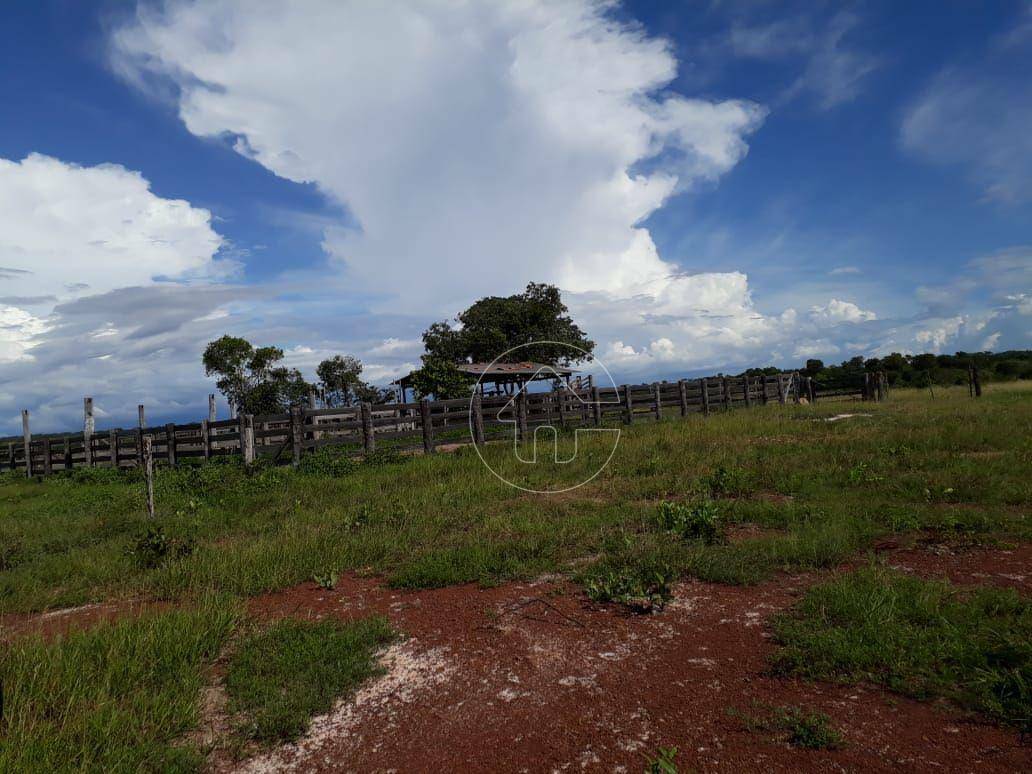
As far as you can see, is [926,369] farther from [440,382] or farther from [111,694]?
[111,694]

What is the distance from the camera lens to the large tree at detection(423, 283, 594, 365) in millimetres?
47031

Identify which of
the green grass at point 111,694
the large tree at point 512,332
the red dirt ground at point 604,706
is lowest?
the red dirt ground at point 604,706

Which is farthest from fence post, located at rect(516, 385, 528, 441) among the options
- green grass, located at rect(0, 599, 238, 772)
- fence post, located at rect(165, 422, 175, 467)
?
green grass, located at rect(0, 599, 238, 772)

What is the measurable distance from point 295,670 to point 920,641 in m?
4.23

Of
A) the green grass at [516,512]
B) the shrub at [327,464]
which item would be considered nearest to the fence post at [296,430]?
the shrub at [327,464]

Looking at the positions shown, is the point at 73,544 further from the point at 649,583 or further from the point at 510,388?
the point at 510,388

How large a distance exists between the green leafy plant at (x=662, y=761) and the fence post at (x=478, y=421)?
14.0 metres

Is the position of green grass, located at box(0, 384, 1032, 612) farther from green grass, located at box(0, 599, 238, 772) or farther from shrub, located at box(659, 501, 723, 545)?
green grass, located at box(0, 599, 238, 772)

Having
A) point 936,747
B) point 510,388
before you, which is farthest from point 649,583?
point 510,388

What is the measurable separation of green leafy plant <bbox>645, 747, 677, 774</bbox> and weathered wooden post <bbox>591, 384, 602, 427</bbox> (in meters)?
17.3

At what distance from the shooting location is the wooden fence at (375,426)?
1573cm

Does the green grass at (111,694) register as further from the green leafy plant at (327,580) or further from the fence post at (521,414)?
the fence post at (521,414)

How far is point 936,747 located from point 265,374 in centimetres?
4392

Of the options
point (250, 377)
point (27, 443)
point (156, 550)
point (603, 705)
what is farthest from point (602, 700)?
point (250, 377)
